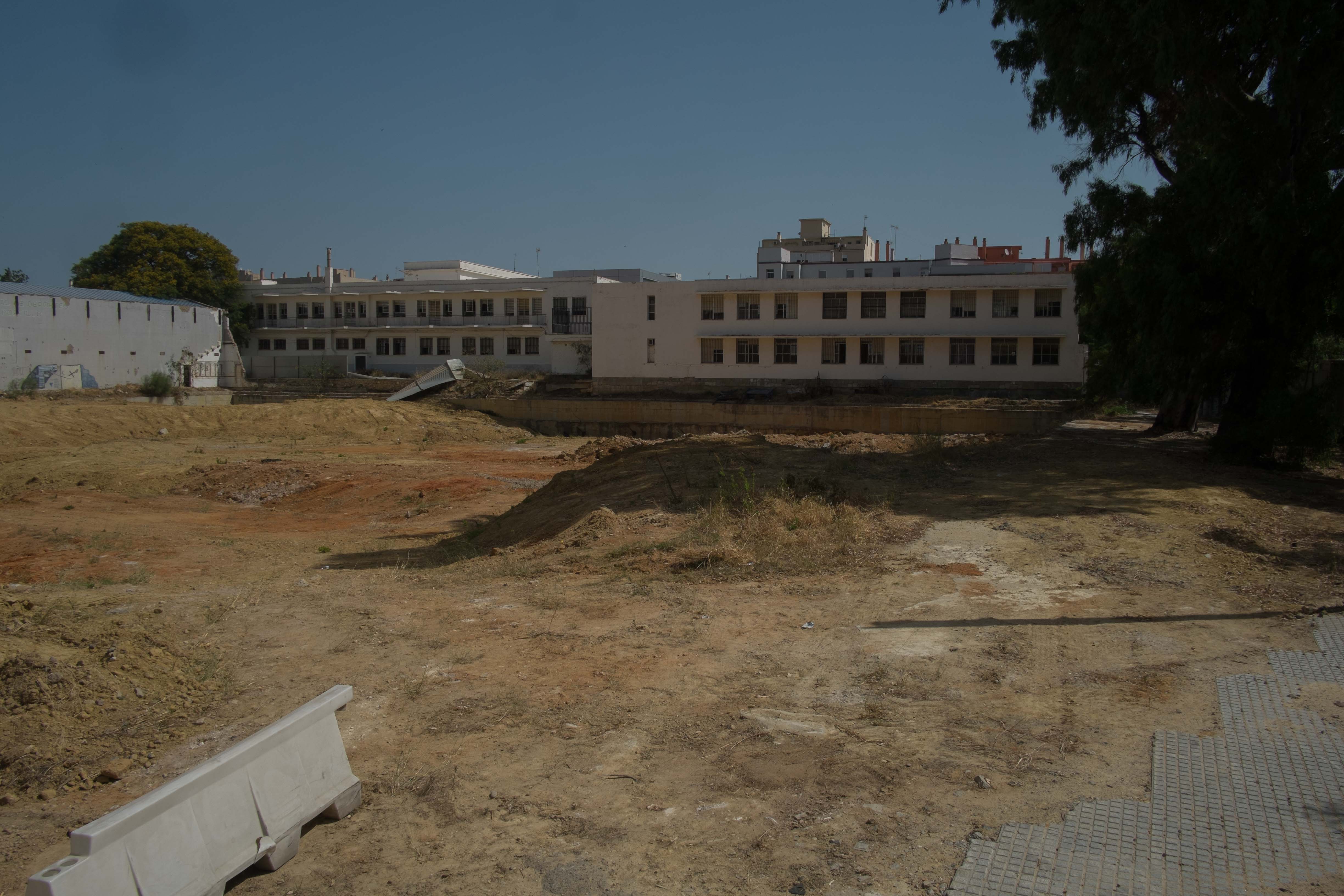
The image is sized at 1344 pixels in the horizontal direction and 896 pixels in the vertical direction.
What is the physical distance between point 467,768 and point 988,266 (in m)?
60.4

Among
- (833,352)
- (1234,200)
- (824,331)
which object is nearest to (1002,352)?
(833,352)

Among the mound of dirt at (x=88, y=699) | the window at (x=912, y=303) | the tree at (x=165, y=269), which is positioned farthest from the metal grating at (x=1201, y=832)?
the tree at (x=165, y=269)

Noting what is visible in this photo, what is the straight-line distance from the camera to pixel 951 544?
435 inches

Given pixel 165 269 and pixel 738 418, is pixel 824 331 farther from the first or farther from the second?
pixel 165 269

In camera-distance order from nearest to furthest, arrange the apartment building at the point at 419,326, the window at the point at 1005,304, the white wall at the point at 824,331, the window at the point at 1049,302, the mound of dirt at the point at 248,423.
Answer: the mound of dirt at the point at 248,423 < the window at the point at 1049,302 < the white wall at the point at 824,331 < the window at the point at 1005,304 < the apartment building at the point at 419,326

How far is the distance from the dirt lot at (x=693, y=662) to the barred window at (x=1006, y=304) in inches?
1116

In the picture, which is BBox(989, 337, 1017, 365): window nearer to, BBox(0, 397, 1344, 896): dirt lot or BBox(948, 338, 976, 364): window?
BBox(948, 338, 976, 364): window

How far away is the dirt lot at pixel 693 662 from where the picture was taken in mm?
4660

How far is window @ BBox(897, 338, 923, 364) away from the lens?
147 ft

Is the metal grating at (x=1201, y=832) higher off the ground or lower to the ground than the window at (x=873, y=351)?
lower

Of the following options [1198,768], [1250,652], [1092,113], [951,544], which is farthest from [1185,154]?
[1198,768]

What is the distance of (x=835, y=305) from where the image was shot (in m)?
46.4

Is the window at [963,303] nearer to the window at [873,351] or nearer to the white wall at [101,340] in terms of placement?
the window at [873,351]

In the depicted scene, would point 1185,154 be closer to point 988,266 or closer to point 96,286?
point 988,266
